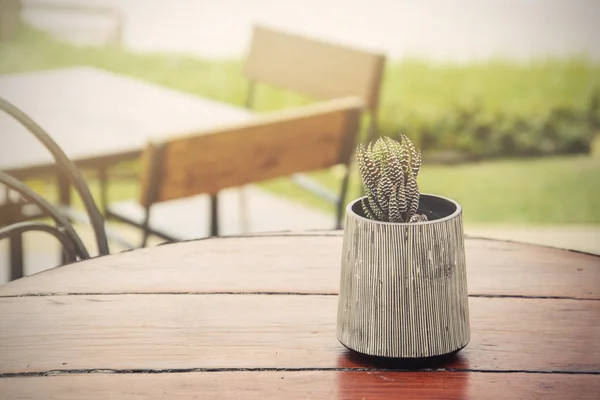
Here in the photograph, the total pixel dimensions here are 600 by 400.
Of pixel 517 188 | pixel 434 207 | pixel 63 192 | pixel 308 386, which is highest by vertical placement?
pixel 434 207

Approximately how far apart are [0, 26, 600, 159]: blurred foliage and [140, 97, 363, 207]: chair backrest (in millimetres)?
3213

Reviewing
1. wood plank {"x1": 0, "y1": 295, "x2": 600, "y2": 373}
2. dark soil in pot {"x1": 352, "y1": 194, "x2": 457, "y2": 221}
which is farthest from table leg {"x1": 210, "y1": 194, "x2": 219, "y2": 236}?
dark soil in pot {"x1": 352, "y1": 194, "x2": 457, "y2": 221}

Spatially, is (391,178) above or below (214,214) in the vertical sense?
above

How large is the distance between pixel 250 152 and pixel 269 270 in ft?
2.87

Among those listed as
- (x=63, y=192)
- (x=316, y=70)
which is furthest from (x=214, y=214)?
(x=316, y=70)

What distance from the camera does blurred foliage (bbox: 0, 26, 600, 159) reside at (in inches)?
211

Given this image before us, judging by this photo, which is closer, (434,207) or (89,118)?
(434,207)

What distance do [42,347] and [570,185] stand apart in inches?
168

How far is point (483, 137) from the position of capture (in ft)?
17.6

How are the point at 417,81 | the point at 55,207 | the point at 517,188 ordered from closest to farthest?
the point at 55,207
the point at 517,188
the point at 417,81

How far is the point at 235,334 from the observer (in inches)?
36.2

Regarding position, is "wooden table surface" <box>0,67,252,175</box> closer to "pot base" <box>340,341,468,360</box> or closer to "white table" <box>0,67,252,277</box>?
"white table" <box>0,67,252,277</box>

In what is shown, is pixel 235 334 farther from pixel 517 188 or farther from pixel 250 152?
pixel 517 188

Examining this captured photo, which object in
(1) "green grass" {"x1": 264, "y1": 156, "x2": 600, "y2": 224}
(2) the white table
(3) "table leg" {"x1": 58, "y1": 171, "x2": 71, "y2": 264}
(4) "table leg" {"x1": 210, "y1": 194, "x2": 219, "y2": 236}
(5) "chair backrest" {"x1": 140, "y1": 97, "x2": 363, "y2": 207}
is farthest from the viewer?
(1) "green grass" {"x1": 264, "y1": 156, "x2": 600, "y2": 224}
